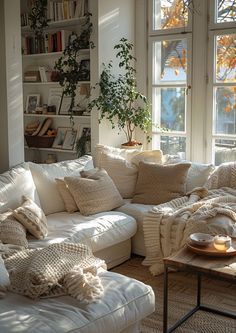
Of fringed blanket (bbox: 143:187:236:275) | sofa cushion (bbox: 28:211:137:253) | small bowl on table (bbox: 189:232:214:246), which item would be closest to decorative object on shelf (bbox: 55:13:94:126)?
sofa cushion (bbox: 28:211:137:253)

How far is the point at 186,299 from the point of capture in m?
3.60

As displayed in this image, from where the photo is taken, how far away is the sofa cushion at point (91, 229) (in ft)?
11.9

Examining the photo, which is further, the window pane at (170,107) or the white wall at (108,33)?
the window pane at (170,107)

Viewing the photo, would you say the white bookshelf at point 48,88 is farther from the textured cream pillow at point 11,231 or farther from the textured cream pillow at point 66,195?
the textured cream pillow at point 11,231

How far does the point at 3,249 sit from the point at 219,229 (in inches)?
64.0

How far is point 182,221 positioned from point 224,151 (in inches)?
59.2

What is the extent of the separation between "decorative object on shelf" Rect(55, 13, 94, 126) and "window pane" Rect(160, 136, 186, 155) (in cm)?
112

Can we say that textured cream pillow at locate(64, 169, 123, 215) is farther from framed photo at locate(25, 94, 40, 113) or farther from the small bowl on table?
framed photo at locate(25, 94, 40, 113)

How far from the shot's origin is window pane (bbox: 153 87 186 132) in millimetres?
5445

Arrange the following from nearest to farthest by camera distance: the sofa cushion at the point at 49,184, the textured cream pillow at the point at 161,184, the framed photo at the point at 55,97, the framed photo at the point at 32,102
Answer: the sofa cushion at the point at 49,184 → the textured cream pillow at the point at 161,184 → the framed photo at the point at 55,97 → the framed photo at the point at 32,102

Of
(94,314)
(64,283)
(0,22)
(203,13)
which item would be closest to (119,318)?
(94,314)

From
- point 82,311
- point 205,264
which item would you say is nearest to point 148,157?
point 205,264

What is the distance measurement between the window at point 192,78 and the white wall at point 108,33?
0.26 meters

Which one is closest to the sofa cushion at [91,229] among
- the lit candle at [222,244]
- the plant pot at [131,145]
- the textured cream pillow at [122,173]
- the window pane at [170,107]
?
the textured cream pillow at [122,173]
